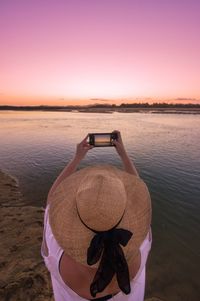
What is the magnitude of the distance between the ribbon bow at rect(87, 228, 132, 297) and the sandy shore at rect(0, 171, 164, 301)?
2.71 metres

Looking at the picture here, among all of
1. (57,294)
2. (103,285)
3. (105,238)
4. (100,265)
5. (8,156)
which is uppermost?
(105,238)

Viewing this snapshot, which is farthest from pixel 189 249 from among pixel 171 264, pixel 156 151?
pixel 156 151

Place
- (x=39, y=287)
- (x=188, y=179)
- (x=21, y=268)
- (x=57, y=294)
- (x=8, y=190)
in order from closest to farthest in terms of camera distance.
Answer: (x=57, y=294), (x=39, y=287), (x=21, y=268), (x=8, y=190), (x=188, y=179)

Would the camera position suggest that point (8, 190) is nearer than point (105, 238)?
No

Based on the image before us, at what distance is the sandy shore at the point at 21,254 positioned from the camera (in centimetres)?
350

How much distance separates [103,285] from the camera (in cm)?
133

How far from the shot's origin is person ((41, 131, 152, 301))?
4.42ft

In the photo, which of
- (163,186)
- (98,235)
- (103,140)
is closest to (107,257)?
(98,235)

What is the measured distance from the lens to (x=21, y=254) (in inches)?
183

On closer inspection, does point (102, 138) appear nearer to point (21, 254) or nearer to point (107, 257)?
point (107, 257)

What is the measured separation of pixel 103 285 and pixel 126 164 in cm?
108

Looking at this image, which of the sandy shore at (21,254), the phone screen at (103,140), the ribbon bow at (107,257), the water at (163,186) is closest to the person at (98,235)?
the ribbon bow at (107,257)

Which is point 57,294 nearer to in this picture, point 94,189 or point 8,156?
point 94,189

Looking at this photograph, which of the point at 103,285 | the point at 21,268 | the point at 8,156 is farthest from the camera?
the point at 8,156
